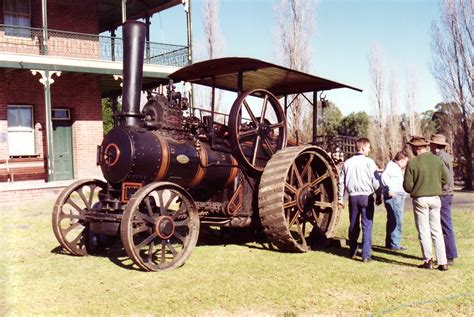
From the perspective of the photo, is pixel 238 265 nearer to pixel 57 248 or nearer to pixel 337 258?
pixel 337 258

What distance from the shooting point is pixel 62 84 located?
1580cm

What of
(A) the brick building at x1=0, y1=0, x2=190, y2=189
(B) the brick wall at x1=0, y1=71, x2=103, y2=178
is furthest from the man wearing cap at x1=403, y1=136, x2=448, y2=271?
(B) the brick wall at x1=0, y1=71, x2=103, y2=178

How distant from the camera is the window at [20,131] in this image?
14.8 metres

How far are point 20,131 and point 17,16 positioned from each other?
146 inches

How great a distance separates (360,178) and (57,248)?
4533 millimetres

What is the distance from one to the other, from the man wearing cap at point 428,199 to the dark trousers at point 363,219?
2.07ft

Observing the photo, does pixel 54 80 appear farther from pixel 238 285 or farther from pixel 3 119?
pixel 238 285

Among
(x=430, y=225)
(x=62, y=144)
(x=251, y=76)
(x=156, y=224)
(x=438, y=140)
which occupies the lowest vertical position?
(x=430, y=225)

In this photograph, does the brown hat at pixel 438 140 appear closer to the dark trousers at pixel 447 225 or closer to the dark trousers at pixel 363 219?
the dark trousers at pixel 447 225

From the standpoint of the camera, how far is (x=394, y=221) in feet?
24.1

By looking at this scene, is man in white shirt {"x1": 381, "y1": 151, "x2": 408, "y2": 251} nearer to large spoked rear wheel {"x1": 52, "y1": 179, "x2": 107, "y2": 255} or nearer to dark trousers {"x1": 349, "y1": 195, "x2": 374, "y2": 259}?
dark trousers {"x1": 349, "y1": 195, "x2": 374, "y2": 259}

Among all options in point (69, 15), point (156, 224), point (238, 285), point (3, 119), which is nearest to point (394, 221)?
point (238, 285)

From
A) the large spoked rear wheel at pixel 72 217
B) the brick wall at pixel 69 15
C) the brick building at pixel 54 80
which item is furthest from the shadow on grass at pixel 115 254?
the brick wall at pixel 69 15

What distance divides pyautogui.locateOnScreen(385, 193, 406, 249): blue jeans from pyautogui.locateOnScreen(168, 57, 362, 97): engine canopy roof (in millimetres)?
2078
